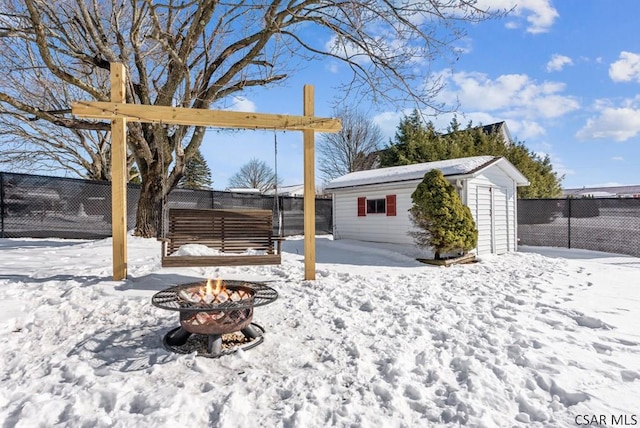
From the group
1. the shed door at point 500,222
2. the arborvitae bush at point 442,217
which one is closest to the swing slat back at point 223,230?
the arborvitae bush at point 442,217

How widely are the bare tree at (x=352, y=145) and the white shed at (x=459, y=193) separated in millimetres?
14888

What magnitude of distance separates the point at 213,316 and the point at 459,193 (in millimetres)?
8034

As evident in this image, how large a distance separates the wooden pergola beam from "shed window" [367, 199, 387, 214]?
19.6 feet

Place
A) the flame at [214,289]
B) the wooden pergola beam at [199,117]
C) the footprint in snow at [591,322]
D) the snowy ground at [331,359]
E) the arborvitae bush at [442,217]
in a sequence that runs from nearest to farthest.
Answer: the snowy ground at [331,359], the flame at [214,289], the footprint in snow at [591,322], the wooden pergola beam at [199,117], the arborvitae bush at [442,217]

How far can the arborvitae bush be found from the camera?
8008 mm

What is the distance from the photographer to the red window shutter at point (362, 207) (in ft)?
37.7

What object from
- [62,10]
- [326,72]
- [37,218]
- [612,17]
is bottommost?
[37,218]

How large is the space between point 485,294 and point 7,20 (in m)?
11.1

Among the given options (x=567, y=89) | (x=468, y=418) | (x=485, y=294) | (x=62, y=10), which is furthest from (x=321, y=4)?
(x=567, y=89)

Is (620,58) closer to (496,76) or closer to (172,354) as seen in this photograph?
(496,76)

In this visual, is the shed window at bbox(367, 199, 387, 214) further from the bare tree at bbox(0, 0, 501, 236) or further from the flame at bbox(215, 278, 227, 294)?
the flame at bbox(215, 278, 227, 294)

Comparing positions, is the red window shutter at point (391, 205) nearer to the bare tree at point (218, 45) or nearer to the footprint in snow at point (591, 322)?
the bare tree at point (218, 45)

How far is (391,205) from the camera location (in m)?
10.6

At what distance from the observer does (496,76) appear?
11078 mm
